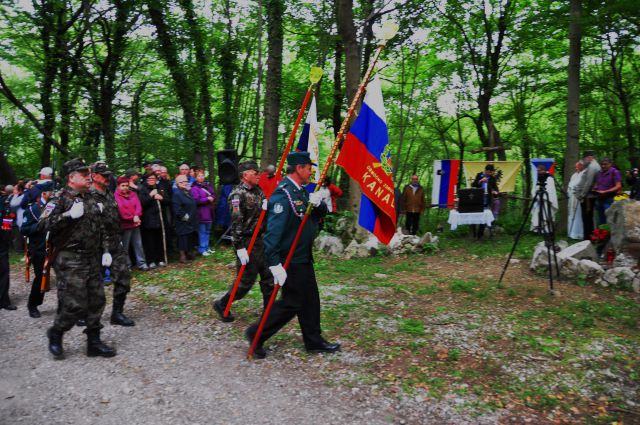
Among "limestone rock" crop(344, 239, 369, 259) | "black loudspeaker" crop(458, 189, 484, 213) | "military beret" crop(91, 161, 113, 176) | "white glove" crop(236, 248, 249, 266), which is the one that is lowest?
"limestone rock" crop(344, 239, 369, 259)

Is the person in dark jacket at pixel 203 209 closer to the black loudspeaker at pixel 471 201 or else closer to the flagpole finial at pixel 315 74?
the flagpole finial at pixel 315 74

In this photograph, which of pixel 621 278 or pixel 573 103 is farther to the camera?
pixel 573 103

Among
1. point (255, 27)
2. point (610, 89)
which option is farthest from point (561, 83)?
point (255, 27)

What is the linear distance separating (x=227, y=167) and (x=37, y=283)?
15.9ft

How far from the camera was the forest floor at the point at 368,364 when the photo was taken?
166 inches

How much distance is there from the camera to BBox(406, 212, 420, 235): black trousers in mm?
13672

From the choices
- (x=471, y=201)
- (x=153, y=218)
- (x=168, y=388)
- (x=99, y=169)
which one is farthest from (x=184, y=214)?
(x=471, y=201)

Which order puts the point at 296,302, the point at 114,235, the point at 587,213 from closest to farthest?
the point at 296,302 < the point at 114,235 < the point at 587,213

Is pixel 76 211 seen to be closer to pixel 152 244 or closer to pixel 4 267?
pixel 4 267

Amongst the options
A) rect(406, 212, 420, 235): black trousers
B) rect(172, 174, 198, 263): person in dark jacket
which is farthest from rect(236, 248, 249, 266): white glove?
rect(406, 212, 420, 235): black trousers

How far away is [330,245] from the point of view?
35.7ft

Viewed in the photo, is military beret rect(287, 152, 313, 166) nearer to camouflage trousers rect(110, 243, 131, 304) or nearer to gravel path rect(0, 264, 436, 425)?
gravel path rect(0, 264, 436, 425)

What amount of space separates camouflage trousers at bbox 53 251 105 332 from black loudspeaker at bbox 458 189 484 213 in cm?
960

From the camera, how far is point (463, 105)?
67.5ft
